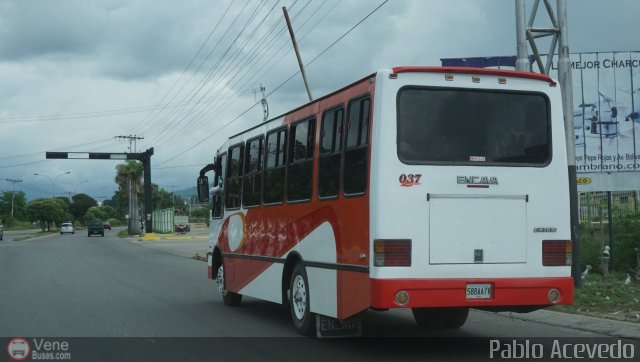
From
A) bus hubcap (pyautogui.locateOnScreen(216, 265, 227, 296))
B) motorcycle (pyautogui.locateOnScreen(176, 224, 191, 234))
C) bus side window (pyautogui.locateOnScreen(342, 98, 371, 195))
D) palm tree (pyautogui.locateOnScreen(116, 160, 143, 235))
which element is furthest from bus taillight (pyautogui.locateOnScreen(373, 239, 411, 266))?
palm tree (pyautogui.locateOnScreen(116, 160, 143, 235))

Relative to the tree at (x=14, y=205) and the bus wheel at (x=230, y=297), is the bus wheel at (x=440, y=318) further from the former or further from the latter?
the tree at (x=14, y=205)

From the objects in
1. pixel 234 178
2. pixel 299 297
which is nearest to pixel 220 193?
pixel 234 178

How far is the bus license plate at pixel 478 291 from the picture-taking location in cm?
782

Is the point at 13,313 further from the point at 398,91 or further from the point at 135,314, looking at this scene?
the point at 398,91

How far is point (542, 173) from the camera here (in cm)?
827

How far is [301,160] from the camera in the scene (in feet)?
32.6

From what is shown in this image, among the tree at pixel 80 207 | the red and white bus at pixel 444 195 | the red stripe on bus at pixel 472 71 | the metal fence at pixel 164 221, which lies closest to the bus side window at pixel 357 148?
the red and white bus at pixel 444 195

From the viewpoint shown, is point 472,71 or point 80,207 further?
point 80,207

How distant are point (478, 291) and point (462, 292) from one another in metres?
0.19

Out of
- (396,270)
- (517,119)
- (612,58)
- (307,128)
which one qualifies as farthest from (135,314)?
(612,58)

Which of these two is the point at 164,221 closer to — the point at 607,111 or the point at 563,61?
the point at 607,111

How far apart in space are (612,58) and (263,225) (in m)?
14.8

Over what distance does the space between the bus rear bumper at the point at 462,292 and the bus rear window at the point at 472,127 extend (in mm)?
1275

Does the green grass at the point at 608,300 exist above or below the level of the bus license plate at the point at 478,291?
below
